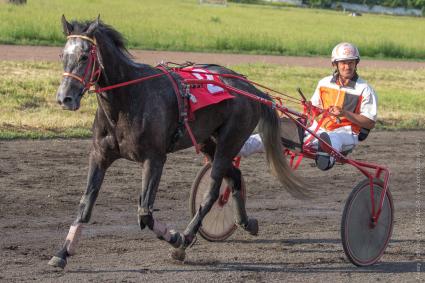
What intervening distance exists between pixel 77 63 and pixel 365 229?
7.76ft

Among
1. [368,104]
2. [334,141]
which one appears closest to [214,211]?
[334,141]

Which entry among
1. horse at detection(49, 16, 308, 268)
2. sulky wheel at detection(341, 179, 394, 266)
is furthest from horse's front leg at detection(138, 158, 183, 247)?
sulky wheel at detection(341, 179, 394, 266)

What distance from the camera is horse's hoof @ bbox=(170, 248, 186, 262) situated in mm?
5371

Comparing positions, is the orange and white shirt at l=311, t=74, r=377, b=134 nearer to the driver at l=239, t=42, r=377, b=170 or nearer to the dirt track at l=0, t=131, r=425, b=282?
the driver at l=239, t=42, r=377, b=170

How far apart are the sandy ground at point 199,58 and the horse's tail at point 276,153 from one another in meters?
11.3

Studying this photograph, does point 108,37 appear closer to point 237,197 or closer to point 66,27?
point 66,27

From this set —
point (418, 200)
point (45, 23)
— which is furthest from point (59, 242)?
point (45, 23)

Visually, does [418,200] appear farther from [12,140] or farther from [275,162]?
[12,140]

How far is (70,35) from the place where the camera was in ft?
15.5

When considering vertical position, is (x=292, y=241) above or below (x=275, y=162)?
below

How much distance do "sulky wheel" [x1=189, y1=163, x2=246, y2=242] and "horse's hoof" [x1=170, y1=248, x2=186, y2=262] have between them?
0.66 m

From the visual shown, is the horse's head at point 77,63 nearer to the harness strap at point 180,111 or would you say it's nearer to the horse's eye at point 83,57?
the horse's eye at point 83,57

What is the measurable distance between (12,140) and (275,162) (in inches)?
171

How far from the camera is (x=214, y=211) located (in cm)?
615
